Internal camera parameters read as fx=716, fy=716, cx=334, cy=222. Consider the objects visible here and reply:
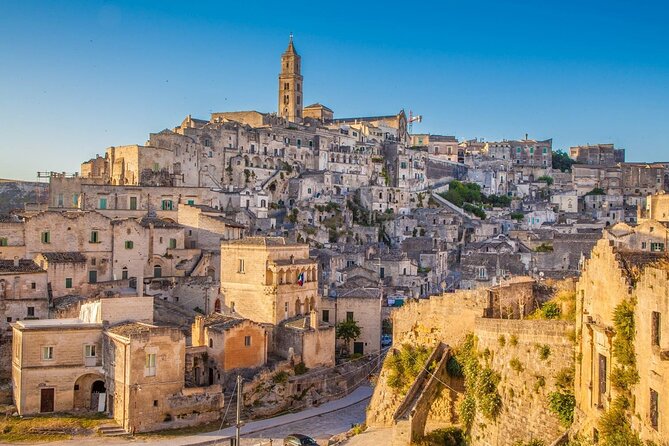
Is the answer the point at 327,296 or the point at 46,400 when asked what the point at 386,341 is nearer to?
the point at 327,296

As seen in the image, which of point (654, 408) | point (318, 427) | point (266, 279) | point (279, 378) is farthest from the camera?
point (266, 279)

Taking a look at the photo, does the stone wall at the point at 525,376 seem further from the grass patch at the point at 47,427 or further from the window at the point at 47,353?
the window at the point at 47,353

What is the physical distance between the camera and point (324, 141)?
3585 inches

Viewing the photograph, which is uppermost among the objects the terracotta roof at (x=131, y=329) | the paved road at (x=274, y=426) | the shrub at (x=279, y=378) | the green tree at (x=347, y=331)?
the terracotta roof at (x=131, y=329)

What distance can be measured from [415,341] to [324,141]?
6918 cm

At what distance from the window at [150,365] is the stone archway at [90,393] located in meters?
3.07

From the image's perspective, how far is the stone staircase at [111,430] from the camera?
3005cm

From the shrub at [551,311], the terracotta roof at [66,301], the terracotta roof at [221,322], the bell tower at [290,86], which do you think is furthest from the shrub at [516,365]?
the bell tower at [290,86]

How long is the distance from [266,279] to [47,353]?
12120mm

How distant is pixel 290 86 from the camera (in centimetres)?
11075

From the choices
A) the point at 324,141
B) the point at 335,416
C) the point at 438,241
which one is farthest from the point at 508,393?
the point at 324,141

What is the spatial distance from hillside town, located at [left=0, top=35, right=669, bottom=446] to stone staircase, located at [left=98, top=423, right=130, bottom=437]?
0.17 metres

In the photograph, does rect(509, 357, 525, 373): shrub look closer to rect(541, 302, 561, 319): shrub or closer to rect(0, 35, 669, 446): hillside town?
rect(0, 35, 669, 446): hillside town

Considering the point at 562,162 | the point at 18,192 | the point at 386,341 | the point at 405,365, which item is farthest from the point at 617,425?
the point at 562,162
